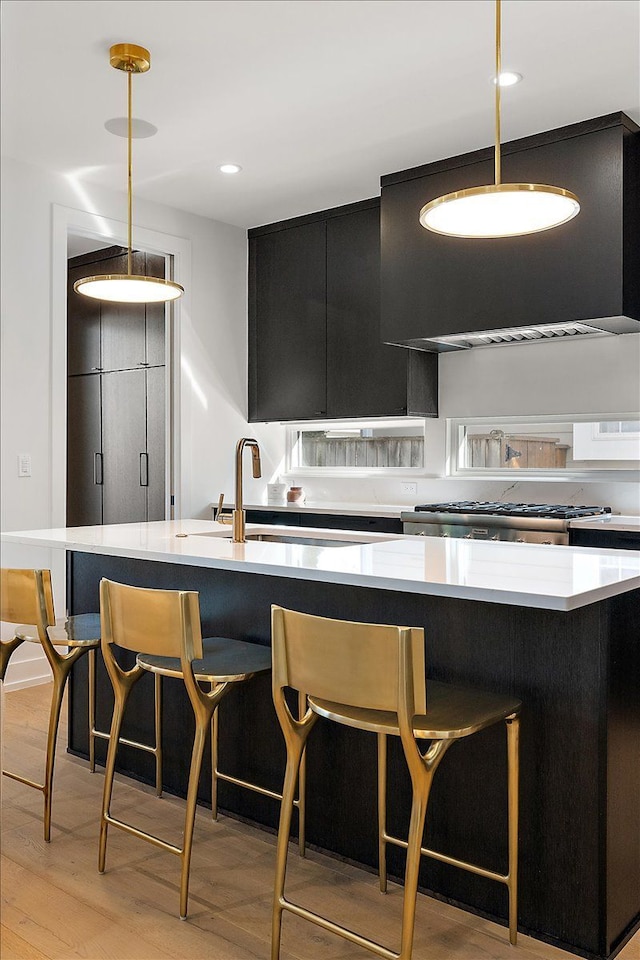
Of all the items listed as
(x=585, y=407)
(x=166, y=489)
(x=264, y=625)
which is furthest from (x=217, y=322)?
(x=264, y=625)

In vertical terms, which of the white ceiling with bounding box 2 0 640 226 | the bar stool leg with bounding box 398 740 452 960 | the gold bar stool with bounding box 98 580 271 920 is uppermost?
the white ceiling with bounding box 2 0 640 226

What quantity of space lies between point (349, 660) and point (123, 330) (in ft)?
14.3

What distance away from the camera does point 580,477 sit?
4.35 meters

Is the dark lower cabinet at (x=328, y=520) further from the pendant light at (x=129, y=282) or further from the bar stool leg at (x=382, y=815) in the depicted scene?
the bar stool leg at (x=382, y=815)

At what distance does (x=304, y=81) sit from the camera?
3.35 meters

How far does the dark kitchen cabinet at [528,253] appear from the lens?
3619mm

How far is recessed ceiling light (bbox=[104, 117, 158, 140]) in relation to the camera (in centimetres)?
372

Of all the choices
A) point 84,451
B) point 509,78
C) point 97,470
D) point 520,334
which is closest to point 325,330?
point 520,334

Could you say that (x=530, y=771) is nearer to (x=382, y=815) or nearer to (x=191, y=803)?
(x=382, y=815)

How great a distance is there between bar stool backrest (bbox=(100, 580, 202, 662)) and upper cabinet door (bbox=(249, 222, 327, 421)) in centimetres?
303

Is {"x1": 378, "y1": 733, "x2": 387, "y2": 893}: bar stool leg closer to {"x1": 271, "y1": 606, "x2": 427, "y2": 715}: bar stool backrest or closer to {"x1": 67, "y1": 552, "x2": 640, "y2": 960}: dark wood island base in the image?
{"x1": 67, "y1": 552, "x2": 640, "y2": 960}: dark wood island base

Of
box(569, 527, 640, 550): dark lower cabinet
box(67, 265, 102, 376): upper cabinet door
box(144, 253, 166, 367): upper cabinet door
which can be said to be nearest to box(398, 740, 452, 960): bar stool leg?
box(569, 527, 640, 550): dark lower cabinet

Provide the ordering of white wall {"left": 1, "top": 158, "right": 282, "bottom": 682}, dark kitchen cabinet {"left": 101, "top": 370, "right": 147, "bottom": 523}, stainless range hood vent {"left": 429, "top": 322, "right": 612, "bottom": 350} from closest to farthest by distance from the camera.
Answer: stainless range hood vent {"left": 429, "top": 322, "right": 612, "bottom": 350} → white wall {"left": 1, "top": 158, "right": 282, "bottom": 682} → dark kitchen cabinet {"left": 101, "top": 370, "right": 147, "bottom": 523}

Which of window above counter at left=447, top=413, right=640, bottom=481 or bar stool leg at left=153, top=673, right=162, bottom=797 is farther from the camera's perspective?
window above counter at left=447, top=413, right=640, bottom=481
